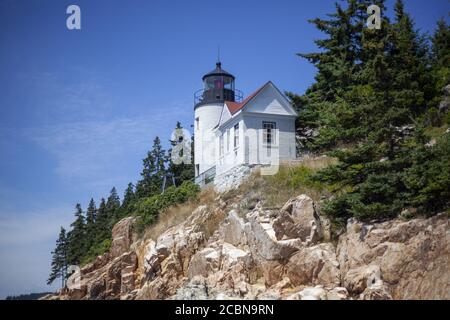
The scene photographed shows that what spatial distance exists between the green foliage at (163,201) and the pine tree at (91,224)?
47.0 feet

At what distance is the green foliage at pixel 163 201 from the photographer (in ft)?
99.1

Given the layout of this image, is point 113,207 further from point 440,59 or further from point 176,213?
point 440,59

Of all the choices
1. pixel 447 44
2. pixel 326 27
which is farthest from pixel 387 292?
pixel 447 44

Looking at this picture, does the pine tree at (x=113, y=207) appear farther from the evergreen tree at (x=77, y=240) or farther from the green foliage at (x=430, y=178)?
the green foliage at (x=430, y=178)

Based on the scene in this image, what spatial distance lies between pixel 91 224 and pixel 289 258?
34.2m

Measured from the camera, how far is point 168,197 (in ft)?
102

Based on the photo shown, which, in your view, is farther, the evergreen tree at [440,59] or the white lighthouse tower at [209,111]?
the white lighthouse tower at [209,111]

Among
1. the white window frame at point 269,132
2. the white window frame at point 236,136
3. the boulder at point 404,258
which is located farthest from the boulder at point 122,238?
the boulder at point 404,258

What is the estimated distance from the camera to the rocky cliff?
50.5 feet

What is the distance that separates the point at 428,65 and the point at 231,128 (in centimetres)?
1110

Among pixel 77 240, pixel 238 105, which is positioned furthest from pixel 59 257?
pixel 238 105

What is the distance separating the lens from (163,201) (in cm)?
3119

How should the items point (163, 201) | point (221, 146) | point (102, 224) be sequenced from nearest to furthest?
point (221, 146), point (163, 201), point (102, 224)

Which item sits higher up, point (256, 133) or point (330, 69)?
point (330, 69)
